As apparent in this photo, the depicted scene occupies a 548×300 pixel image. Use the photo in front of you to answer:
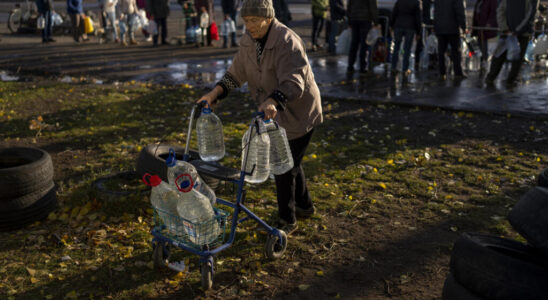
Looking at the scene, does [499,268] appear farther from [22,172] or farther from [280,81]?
[22,172]

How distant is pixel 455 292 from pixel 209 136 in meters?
2.42

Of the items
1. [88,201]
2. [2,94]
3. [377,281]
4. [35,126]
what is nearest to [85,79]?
[2,94]

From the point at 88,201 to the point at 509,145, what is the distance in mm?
5804

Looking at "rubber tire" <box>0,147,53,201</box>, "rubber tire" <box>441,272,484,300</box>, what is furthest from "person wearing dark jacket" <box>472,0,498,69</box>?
"rubber tire" <box>0,147,53,201</box>

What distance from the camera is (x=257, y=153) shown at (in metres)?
4.06

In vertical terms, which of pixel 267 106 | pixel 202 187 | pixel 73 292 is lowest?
pixel 73 292

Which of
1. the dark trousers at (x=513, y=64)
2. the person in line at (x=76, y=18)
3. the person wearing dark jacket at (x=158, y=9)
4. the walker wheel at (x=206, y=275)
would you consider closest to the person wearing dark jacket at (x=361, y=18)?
the dark trousers at (x=513, y=64)

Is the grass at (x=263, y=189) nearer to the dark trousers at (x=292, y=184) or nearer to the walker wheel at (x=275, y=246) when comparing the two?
the walker wheel at (x=275, y=246)

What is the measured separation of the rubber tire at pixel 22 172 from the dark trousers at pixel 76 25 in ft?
49.8

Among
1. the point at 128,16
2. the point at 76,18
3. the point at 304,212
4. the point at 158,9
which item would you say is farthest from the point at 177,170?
the point at 76,18

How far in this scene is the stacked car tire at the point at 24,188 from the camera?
488 centimetres

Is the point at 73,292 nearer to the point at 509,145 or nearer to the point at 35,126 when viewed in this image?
the point at 35,126

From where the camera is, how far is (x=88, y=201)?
5582mm

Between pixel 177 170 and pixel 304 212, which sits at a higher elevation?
pixel 177 170
